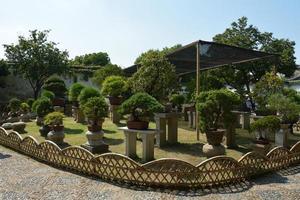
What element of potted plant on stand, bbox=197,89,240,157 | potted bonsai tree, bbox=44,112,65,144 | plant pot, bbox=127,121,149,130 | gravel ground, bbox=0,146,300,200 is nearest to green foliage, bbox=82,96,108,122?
potted bonsai tree, bbox=44,112,65,144

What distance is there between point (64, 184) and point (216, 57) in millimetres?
8220

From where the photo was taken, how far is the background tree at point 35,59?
2597 cm

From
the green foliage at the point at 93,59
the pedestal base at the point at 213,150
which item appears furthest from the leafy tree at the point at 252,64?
the green foliage at the point at 93,59

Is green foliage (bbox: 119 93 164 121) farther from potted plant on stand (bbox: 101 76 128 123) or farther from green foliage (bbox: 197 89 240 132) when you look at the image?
potted plant on stand (bbox: 101 76 128 123)

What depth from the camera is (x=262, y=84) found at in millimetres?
14898

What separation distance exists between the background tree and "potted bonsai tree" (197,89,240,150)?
20.3 meters

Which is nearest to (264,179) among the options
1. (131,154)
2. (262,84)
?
(131,154)

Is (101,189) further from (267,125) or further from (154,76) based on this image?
(154,76)

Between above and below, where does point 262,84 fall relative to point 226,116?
above

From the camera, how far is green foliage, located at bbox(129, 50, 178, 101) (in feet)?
40.2

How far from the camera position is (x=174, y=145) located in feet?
34.1

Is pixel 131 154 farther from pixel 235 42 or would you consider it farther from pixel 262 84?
pixel 235 42

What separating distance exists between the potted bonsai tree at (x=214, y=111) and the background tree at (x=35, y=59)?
2028 cm

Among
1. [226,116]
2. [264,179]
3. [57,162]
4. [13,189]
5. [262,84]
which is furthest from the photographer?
[262,84]
